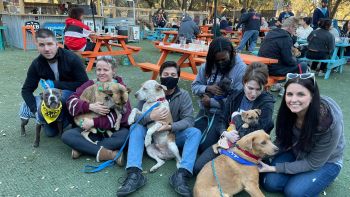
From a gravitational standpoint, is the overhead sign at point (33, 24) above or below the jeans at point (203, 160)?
above

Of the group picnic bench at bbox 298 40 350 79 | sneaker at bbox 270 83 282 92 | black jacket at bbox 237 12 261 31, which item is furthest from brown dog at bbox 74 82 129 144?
black jacket at bbox 237 12 261 31

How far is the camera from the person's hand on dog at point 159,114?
10.6 ft

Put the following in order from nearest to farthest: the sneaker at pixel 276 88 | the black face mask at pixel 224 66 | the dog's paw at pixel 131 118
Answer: the dog's paw at pixel 131 118 → the black face mask at pixel 224 66 → the sneaker at pixel 276 88

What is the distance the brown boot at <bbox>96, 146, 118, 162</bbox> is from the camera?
337 centimetres

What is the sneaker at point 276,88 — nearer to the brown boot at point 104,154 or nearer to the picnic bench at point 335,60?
the picnic bench at point 335,60

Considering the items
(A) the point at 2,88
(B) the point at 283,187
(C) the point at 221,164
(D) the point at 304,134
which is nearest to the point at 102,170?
(C) the point at 221,164

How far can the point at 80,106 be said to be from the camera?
3406 mm

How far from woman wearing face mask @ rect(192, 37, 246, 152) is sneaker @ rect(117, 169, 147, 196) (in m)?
0.95

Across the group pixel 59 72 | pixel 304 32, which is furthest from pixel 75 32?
pixel 304 32

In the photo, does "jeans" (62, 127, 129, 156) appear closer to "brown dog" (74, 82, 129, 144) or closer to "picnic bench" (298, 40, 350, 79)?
"brown dog" (74, 82, 129, 144)

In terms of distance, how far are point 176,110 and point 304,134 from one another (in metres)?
1.55

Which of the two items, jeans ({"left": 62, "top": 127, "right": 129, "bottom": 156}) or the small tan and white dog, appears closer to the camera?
the small tan and white dog

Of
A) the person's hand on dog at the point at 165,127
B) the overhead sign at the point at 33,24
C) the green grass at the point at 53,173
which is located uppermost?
the overhead sign at the point at 33,24

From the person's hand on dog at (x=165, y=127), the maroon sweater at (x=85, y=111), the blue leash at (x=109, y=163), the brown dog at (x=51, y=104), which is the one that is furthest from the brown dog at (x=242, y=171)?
the brown dog at (x=51, y=104)
